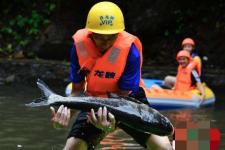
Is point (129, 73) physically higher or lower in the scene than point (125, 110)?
higher

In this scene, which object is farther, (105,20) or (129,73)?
(129,73)

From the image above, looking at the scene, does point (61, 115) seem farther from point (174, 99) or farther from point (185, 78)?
point (185, 78)

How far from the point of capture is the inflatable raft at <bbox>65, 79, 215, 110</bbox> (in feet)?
32.8

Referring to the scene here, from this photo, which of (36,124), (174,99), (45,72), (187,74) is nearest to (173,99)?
(174,99)

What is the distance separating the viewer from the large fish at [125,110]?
355cm

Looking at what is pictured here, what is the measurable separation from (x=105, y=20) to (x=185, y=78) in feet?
23.2

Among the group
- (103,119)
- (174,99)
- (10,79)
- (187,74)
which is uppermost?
(103,119)

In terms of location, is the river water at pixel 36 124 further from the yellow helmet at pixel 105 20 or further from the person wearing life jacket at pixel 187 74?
the yellow helmet at pixel 105 20

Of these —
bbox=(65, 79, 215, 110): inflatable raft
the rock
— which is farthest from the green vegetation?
bbox=(65, 79, 215, 110): inflatable raft

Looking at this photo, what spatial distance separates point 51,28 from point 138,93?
1132 cm

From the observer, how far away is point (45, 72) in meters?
12.7

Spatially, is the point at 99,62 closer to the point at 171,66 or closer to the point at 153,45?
the point at 171,66

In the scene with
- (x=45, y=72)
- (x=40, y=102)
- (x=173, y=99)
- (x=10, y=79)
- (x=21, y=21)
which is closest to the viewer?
(x=40, y=102)

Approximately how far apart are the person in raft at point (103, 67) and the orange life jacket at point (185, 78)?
6.65 m
